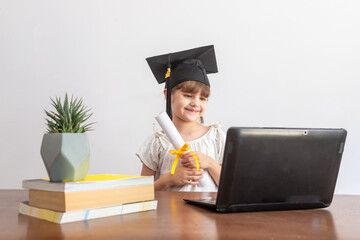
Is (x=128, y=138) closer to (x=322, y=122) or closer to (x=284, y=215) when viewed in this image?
(x=322, y=122)

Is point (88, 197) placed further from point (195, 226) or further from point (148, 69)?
point (148, 69)

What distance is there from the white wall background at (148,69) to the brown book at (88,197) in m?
1.83

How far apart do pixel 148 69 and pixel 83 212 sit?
2.09 metres

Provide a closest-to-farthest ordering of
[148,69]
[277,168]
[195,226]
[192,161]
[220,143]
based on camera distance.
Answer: [195,226] → [277,168] → [192,161] → [220,143] → [148,69]

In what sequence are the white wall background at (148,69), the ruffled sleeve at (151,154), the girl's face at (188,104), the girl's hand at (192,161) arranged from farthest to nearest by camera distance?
the white wall background at (148,69)
the ruffled sleeve at (151,154)
the girl's face at (188,104)
the girl's hand at (192,161)

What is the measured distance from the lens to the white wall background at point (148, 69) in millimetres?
2881

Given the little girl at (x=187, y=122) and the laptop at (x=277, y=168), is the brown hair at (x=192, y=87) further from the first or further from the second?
the laptop at (x=277, y=168)

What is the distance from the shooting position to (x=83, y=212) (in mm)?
947

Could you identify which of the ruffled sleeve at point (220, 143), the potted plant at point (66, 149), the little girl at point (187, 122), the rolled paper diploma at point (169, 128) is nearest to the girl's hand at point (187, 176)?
the little girl at point (187, 122)

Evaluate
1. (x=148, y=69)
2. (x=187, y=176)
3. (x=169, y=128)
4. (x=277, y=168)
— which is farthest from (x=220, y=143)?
A: (x=277, y=168)

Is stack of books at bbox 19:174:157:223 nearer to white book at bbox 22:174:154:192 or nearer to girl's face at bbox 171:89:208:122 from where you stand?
white book at bbox 22:174:154:192

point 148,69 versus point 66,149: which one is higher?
point 148,69

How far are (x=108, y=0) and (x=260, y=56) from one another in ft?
3.70

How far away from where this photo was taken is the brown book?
0.92 metres
